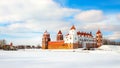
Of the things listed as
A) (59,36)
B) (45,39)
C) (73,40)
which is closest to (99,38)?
(73,40)

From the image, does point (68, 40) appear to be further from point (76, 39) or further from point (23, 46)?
point (23, 46)

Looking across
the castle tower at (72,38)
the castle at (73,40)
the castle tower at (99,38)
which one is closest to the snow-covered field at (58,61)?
the castle tower at (72,38)

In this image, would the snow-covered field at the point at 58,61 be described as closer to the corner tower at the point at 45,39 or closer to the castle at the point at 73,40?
the castle at the point at 73,40

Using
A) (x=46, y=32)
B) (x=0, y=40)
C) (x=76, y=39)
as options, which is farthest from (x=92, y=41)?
(x=0, y=40)

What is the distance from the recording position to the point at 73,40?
9594 centimetres

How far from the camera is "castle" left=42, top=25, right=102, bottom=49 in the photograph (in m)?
96.5

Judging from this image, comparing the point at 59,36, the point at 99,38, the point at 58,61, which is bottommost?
the point at 58,61

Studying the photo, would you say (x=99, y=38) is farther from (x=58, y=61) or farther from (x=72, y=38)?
(x=58, y=61)

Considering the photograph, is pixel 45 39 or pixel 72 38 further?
pixel 45 39

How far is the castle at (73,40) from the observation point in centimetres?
9650

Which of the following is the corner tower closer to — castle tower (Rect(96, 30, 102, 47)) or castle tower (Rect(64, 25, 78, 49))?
castle tower (Rect(64, 25, 78, 49))

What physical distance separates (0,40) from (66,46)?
52031 mm

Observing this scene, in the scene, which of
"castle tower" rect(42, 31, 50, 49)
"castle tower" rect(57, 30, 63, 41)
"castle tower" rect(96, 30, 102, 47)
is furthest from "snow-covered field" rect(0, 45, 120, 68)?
"castle tower" rect(57, 30, 63, 41)

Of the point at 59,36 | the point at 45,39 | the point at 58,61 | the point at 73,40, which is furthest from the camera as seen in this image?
the point at 59,36
